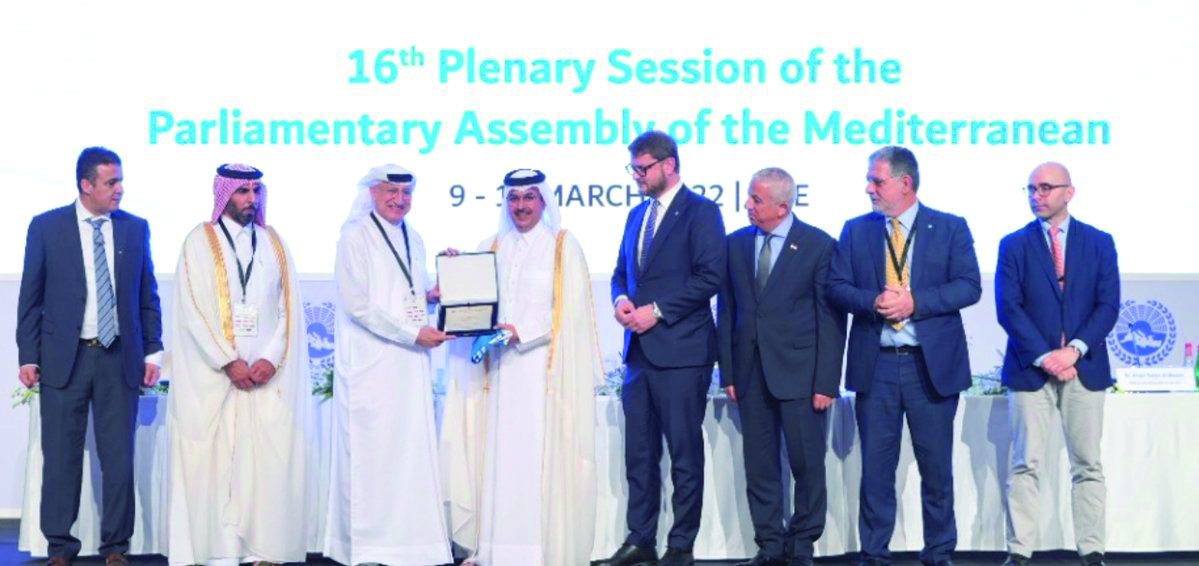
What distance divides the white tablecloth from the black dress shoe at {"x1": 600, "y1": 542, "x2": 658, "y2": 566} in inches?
10.2

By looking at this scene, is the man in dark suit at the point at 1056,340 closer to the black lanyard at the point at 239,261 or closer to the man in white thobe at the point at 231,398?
the man in white thobe at the point at 231,398

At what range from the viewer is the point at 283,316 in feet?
20.3

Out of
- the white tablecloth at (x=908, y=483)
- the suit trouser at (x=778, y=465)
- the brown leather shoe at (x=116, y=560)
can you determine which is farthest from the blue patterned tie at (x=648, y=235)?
the brown leather shoe at (x=116, y=560)

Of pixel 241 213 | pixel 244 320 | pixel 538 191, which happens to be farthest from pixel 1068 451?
pixel 241 213

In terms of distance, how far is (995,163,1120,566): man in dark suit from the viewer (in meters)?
6.12

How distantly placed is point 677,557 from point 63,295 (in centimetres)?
264

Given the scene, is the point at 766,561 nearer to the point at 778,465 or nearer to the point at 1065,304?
the point at 778,465

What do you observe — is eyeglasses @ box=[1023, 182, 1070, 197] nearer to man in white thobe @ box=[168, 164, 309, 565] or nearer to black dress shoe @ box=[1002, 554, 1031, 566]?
black dress shoe @ box=[1002, 554, 1031, 566]

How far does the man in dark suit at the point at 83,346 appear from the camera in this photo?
6.29 metres

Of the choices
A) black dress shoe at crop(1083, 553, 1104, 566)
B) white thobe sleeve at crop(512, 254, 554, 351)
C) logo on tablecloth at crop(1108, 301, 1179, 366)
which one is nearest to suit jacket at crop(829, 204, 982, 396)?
black dress shoe at crop(1083, 553, 1104, 566)

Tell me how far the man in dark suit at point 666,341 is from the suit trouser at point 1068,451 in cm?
123

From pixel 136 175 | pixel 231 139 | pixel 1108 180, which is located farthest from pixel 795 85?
pixel 136 175

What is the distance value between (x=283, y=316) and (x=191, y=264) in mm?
402

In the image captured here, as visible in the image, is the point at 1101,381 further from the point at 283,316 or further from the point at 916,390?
the point at 283,316
